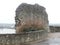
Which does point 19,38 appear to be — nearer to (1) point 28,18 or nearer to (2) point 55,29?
(1) point 28,18

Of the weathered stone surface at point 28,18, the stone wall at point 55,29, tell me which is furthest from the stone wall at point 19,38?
the stone wall at point 55,29

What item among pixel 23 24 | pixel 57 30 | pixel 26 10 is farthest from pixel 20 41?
pixel 57 30

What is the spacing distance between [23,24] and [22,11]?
2.00 m

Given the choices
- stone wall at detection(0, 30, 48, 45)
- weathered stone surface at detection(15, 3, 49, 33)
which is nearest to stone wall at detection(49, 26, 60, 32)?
weathered stone surface at detection(15, 3, 49, 33)

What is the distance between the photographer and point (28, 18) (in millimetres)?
24375

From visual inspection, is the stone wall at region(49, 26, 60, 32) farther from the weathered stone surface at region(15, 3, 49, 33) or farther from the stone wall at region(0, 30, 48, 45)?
the stone wall at region(0, 30, 48, 45)

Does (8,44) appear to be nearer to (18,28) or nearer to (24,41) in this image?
(24,41)

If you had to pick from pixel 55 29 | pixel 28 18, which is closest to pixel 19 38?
pixel 28 18

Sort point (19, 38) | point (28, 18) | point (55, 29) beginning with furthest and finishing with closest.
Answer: point (55, 29)
point (28, 18)
point (19, 38)

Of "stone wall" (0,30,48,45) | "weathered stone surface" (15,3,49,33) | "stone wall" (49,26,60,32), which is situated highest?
"weathered stone surface" (15,3,49,33)

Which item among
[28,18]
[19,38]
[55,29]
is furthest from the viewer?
[55,29]

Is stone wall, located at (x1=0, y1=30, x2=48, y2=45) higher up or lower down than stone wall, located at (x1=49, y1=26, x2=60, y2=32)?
higher up

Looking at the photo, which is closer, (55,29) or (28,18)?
(28,18)

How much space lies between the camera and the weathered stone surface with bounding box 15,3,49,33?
2397 cm
